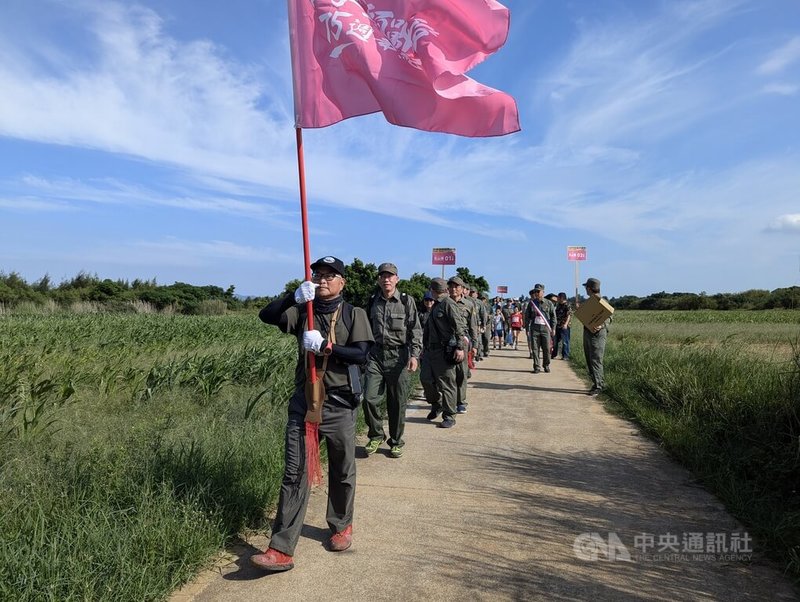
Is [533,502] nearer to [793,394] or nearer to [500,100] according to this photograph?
[793,394]

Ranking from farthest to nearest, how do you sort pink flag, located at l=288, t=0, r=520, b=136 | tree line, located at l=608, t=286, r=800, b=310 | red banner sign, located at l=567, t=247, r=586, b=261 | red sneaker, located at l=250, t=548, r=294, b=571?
tree line, located at l=608, t=286, r=800, b=310, red banner sign, located at l=567, t=247, r=586, b=261, pink flag, located at l=288, t=0, r=520, b=136, red sneaker, located at l=250, t=548, r=294, b=571

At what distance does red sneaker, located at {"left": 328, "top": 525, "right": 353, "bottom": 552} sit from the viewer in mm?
3691

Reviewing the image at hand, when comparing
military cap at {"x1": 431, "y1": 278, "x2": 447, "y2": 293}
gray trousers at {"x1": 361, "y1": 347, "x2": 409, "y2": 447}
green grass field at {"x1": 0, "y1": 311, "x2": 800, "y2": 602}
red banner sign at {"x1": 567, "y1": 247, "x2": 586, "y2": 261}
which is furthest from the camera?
red banner sign at {"x1": 567, "y1": 247, "x2": 586, "y2": 261}

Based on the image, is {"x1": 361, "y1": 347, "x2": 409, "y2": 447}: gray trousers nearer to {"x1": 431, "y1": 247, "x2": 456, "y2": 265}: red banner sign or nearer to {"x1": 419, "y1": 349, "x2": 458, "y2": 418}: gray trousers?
{"x1": 419, "y1": 349, "x2": 458, "y2": 418}: gray trousers

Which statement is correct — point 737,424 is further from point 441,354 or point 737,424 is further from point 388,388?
point 388,388

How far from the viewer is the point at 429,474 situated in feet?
17.4

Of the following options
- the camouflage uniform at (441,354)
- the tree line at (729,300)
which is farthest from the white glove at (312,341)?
the tree line at (729,300)

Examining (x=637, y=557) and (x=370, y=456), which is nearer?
(x=637, y=557)

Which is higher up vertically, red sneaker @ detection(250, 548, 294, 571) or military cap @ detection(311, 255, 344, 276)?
military cap @ detection(311, 255, 344, 276)

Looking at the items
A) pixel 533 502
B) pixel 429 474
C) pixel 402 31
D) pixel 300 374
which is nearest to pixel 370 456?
pixel 429 474

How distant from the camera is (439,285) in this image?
837cm

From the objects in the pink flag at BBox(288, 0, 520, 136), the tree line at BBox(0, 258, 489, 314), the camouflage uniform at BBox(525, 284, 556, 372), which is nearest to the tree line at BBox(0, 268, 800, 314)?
the tree line at BBox(0, 258, 489, 314)

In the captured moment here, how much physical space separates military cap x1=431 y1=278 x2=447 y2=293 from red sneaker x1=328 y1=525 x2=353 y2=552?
4947 millimetres

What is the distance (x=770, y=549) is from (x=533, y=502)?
1.61 metres
